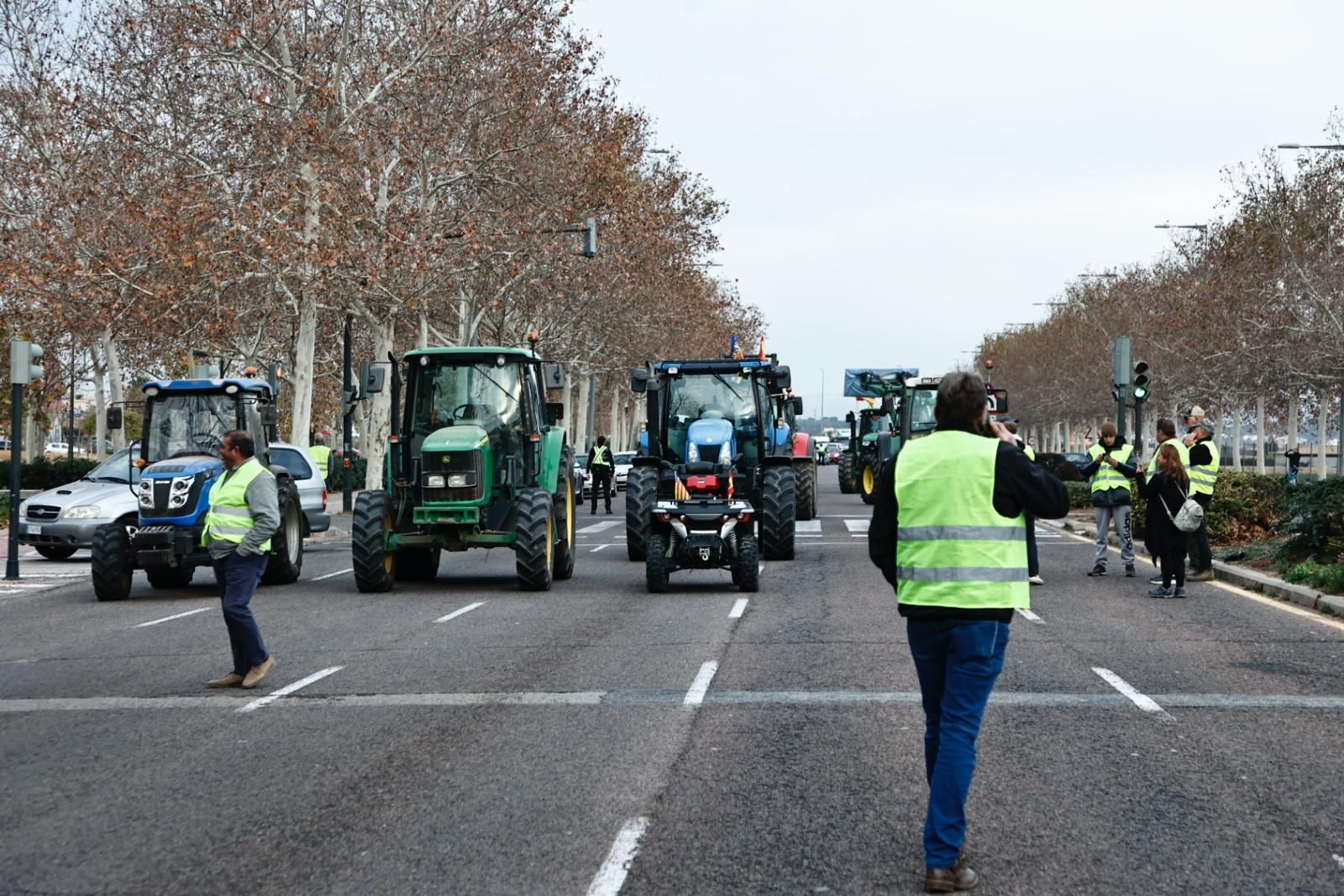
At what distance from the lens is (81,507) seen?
77.7 feet

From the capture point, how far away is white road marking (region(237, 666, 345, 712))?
34.1 ft

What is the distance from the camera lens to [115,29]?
34.5 metres

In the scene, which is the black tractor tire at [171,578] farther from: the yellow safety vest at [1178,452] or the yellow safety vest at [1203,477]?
Answer: the yellow safety vest at [1203,477]

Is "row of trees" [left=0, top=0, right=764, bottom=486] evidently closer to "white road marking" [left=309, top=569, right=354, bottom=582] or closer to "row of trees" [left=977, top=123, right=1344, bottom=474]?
"white road marking" [left=309, top=569, right=354, bottom=582]

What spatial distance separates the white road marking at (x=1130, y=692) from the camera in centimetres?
994

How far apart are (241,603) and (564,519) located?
9.23m

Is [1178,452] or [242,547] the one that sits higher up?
[1178,452]

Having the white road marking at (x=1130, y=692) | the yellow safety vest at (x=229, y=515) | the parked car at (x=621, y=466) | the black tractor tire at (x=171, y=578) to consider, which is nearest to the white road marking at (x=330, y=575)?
the black tractor tire at (x=171, y=578)

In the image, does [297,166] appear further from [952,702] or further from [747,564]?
[952,702]

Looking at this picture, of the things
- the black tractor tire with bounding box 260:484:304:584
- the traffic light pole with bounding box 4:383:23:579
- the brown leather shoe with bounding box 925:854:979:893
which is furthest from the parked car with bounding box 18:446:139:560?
the brown leather shoe with bounding box 925:854:979:893

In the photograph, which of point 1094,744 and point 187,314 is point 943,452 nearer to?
point 1094,744

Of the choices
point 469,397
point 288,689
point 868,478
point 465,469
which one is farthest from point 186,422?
point 868,478

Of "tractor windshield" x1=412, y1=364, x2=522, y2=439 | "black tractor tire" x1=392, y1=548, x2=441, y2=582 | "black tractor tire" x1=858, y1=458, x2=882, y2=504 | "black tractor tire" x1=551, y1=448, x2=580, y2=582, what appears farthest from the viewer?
"black tractor tire" x1=858, y1=458, x2=882, y2=504

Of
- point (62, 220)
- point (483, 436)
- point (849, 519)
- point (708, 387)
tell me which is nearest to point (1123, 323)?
point (849, 519)
